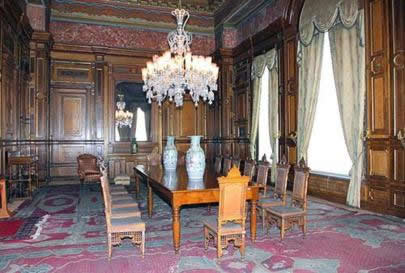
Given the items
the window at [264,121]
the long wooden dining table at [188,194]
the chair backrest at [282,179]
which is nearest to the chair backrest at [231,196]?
the long wooden dining table at [188,194]

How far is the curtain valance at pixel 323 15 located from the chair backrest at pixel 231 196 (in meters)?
Result: 3.79

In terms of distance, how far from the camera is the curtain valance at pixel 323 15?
544 cm

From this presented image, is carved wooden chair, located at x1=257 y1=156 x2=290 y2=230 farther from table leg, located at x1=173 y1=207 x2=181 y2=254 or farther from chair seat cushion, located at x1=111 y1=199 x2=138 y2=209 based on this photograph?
chair seat cushion, located at x1=111 y1=199 x2=138 y2=209

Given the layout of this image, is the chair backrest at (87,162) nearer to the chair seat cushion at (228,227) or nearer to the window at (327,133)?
the window at (327,133)

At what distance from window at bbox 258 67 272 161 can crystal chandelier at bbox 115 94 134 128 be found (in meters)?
3.72

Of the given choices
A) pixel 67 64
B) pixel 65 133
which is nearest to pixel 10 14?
pixel 67 64

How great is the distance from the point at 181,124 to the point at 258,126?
8.39 ft

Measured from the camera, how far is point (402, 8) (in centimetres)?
468

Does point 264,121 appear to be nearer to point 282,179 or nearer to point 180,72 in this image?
point 180,72

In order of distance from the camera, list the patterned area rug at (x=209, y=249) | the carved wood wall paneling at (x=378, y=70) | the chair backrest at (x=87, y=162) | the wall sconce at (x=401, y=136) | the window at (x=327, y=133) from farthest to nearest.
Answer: the chair backrest at (x=87, y=162) → the window at (x=327, y=133) → the carved wood wall paneling at (x=378, y=70) → the wall sconce at (x=401, y=136) → the patterned area rug at (x=209, y=249)

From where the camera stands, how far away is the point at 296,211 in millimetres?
3805

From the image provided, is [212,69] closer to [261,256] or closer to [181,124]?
[261,256]

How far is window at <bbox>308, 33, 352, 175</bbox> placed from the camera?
5953 mm

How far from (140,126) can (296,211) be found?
21.6 ft
